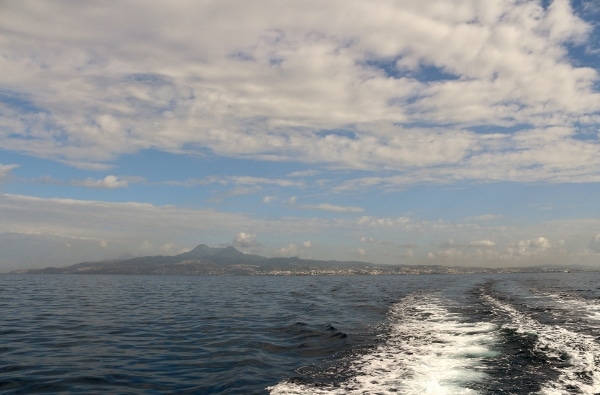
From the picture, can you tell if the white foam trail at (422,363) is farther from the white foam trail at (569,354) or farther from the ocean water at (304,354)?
the white foam trail at (569,354)

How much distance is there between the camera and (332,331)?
2847 cm

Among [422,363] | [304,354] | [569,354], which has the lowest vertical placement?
[304,354]

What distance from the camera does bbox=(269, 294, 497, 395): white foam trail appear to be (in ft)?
51.1

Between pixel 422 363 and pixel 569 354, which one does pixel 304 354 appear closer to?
pixel 422 363

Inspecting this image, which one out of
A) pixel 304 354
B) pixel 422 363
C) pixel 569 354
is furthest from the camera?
pixel 304 354

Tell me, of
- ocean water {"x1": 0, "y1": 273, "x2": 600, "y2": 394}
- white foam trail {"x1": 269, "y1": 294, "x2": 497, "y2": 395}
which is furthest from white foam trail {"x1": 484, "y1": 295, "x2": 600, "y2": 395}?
white foam trail {"x1": 269, "y1": 294, "x2": 497, "y2": 395}

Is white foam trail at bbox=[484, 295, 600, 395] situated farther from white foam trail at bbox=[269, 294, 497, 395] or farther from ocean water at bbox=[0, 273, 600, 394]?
white foam trail at bbox=[269, 294, 497, 395]

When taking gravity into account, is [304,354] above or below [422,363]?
below

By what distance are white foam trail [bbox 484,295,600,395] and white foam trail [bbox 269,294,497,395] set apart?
2564 millimetres

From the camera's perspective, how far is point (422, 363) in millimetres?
19281

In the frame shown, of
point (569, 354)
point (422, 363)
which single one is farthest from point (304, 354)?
point (569, 354)

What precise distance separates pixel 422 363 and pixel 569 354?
7656 mm

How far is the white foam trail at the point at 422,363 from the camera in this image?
15562 mm

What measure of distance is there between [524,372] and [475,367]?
6.47ft
